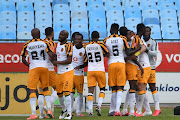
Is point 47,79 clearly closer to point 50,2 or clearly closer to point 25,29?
point 25,29

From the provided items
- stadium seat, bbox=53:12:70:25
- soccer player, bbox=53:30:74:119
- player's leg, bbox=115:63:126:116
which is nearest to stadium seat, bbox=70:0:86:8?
stadium seat, bbox=53:12:70:25

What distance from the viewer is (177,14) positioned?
18.2 m

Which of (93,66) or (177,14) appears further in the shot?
(177,14)

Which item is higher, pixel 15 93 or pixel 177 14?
pixel 177 14

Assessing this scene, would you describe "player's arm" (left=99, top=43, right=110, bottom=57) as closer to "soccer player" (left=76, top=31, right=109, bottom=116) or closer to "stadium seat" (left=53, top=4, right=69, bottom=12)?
"soccer player" (left=76, top=31, right=109, bottom=116)

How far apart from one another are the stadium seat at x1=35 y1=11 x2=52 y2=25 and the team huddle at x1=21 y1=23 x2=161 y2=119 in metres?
8.09

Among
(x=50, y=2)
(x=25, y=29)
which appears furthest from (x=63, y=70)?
(x=50, y=2)

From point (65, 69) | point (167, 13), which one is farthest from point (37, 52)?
point (167, 13)

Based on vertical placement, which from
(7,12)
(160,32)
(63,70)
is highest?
(7,12)

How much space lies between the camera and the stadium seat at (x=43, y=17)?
1702 cm

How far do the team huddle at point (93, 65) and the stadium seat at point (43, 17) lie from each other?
8.09m

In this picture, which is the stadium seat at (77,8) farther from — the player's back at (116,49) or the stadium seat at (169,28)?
the player's back at (116,49)

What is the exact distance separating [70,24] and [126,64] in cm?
898

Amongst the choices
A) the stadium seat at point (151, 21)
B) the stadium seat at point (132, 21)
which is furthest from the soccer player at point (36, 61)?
the stadium seat at point (151, 21)
